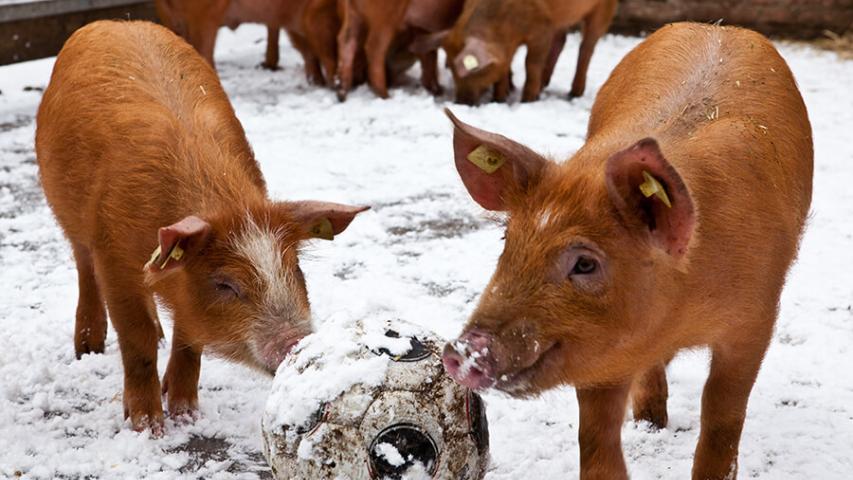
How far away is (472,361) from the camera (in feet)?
9.11

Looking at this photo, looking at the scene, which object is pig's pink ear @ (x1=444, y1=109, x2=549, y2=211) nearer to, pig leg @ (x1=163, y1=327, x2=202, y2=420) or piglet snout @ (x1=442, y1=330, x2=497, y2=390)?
piglet snout @ (x1=442, y1=330, x2=497, y2=390)

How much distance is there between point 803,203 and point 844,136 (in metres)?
4.51

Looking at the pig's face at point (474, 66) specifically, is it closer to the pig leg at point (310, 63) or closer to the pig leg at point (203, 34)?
the pig leg at point (310, 63)

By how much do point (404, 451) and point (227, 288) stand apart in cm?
102

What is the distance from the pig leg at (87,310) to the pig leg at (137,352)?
66cm

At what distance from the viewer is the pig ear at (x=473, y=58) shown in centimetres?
912

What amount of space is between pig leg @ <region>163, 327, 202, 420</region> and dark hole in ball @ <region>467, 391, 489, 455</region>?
4.79 feet

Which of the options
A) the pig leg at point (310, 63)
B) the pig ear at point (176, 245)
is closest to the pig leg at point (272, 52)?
the pig leg at point (310, 63)

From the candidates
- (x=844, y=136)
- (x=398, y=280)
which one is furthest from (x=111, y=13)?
(x=844, y=136)

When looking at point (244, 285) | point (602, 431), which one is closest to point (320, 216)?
point (244, 285)

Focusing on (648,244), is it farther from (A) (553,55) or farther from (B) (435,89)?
(A) (553,55)

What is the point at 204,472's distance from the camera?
3873 millimetres

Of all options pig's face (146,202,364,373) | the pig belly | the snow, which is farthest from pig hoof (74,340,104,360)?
the pig belly

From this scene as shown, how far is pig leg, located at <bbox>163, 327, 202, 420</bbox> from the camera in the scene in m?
4.27
